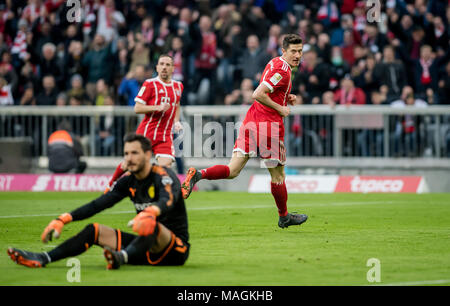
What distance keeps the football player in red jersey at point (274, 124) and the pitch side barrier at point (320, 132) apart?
25.2ft

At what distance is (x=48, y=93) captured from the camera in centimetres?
2231

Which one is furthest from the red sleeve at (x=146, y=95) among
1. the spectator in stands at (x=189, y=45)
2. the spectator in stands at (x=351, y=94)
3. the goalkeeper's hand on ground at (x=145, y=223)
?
the spectator in stands at (x=189, y=45)

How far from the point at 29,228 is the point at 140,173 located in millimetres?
4769

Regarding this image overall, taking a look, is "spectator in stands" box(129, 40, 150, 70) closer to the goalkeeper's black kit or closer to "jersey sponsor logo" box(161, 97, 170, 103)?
"jersey sponsor logo" box(161, 97, 170, 103)

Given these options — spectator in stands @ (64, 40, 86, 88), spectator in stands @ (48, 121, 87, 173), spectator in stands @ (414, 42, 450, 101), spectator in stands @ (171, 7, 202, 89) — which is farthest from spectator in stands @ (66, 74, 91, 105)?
spectator in stands @ (414, 42, 450, 101)

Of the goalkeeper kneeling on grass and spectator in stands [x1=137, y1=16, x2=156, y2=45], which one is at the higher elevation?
spectator in stands [x1=137, y1=16, x2=156, y2=45]

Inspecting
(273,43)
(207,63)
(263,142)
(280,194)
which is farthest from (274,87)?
(207,63)

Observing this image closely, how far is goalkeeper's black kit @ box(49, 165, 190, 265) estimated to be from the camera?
7684 millimetres

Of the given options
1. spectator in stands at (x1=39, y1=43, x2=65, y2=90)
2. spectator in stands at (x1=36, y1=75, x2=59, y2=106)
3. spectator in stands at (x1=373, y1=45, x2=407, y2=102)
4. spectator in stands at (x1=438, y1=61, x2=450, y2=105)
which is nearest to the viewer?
spectator in stands at (x1=373, y1=45, x2=407, y2=102)

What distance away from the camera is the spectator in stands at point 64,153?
20.2 meters

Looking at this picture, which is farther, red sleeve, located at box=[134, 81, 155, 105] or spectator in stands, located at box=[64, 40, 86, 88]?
spectator in stands, located at box=[64, 40, 86, 88]

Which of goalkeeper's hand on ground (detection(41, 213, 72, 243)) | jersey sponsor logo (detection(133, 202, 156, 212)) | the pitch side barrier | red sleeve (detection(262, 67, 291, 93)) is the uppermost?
red sleeve (detection(262, 67, 291, 93))

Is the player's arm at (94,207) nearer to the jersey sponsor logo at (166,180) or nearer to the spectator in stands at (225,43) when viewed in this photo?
the jersey sponsor logo at (166,180)

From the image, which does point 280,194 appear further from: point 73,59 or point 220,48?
point 73,59
